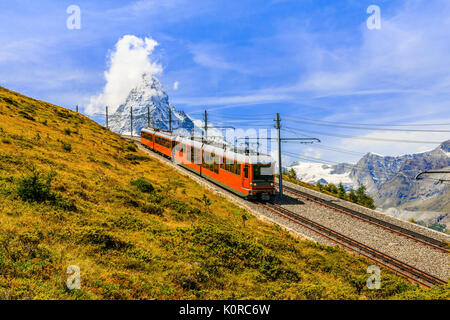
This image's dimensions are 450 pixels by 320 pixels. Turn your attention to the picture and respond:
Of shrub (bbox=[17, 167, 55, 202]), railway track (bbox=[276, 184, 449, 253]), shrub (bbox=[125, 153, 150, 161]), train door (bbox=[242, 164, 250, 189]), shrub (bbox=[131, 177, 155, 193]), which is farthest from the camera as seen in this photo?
shrub (bbox=[125, 153, 150, 161])

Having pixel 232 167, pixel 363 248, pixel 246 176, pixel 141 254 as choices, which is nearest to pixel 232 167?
pixel 232 167

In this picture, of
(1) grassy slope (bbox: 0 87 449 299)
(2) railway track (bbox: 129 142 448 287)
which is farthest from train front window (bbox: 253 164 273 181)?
(1) grassy slope (bbox: 0 87 449 299)

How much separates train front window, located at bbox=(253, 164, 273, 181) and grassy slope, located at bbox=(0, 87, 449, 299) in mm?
6275

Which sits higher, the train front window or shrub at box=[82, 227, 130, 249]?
the train front window

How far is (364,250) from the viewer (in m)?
16.3

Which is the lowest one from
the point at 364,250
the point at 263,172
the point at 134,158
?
the point at 364,250

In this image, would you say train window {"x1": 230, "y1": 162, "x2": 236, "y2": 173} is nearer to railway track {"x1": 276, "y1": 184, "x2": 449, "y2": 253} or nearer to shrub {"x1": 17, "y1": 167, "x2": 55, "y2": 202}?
railway track {"x1": 276, "y1": 184, "x2": 449, "y2": 253}

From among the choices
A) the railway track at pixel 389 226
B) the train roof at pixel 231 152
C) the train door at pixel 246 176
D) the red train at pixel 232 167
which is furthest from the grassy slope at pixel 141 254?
the train roof at pixel 231 152

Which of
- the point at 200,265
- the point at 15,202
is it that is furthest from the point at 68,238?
the point at 200,265

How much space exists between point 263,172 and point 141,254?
1586 centimetres

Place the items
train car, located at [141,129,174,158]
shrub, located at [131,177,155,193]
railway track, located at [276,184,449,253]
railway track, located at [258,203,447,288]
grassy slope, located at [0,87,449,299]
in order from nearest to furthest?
grassy slope, located at [0,87,449,299], railway track, located at [258,203,447,288], railway track, located at [276,184,449,253], shrub, located at [131,177,155,193], train car, located at [141,129,174,158]

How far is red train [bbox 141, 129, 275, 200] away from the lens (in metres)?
23.6

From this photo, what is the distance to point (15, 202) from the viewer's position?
1117 centimetres

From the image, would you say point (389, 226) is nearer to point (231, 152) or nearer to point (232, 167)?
point (232, 167)
